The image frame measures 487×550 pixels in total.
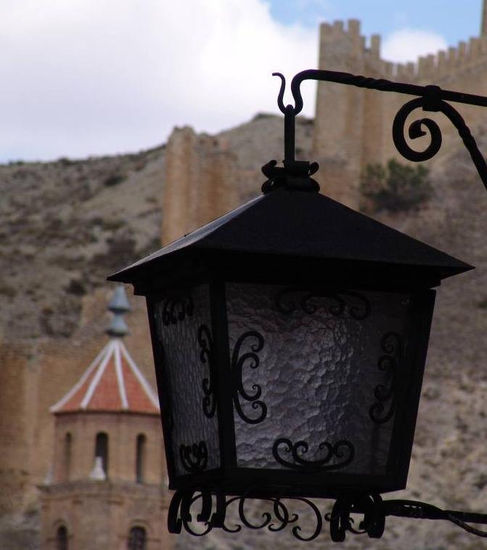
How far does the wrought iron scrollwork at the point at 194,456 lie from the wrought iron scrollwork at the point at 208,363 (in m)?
0.09

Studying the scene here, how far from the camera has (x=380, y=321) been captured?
4.55 meters

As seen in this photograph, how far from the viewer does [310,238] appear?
14.5 feet

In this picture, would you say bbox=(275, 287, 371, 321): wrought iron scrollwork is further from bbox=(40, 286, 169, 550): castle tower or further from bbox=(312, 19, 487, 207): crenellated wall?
bbox=(312, 19, 487, 207): crenellated wall

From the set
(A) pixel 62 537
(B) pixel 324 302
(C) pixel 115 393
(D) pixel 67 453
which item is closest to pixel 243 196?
(C) pixel 115 393

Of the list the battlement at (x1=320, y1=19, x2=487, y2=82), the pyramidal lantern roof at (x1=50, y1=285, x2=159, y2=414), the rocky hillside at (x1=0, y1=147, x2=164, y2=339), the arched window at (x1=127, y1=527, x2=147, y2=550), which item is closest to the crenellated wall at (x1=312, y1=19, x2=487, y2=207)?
the battlement at (x1=320, y1=19, x2=487, y2=82)

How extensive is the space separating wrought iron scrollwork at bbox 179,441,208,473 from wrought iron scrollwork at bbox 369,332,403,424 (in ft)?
1.25

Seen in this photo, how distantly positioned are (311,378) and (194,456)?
0.33 m

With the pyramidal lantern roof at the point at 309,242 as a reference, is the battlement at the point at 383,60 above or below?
above

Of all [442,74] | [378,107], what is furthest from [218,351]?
[442,74]

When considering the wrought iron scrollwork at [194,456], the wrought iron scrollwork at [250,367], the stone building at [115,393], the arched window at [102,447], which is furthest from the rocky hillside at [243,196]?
the wrought iron scrollwork at [250,367]

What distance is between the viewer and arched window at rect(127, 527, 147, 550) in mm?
39375

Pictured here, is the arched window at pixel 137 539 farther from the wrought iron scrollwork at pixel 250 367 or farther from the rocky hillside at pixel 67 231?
the wrought iron scrollwork at pixel 250 367

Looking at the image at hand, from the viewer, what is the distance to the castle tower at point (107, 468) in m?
39.2

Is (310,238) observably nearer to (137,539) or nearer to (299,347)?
(299,347)
